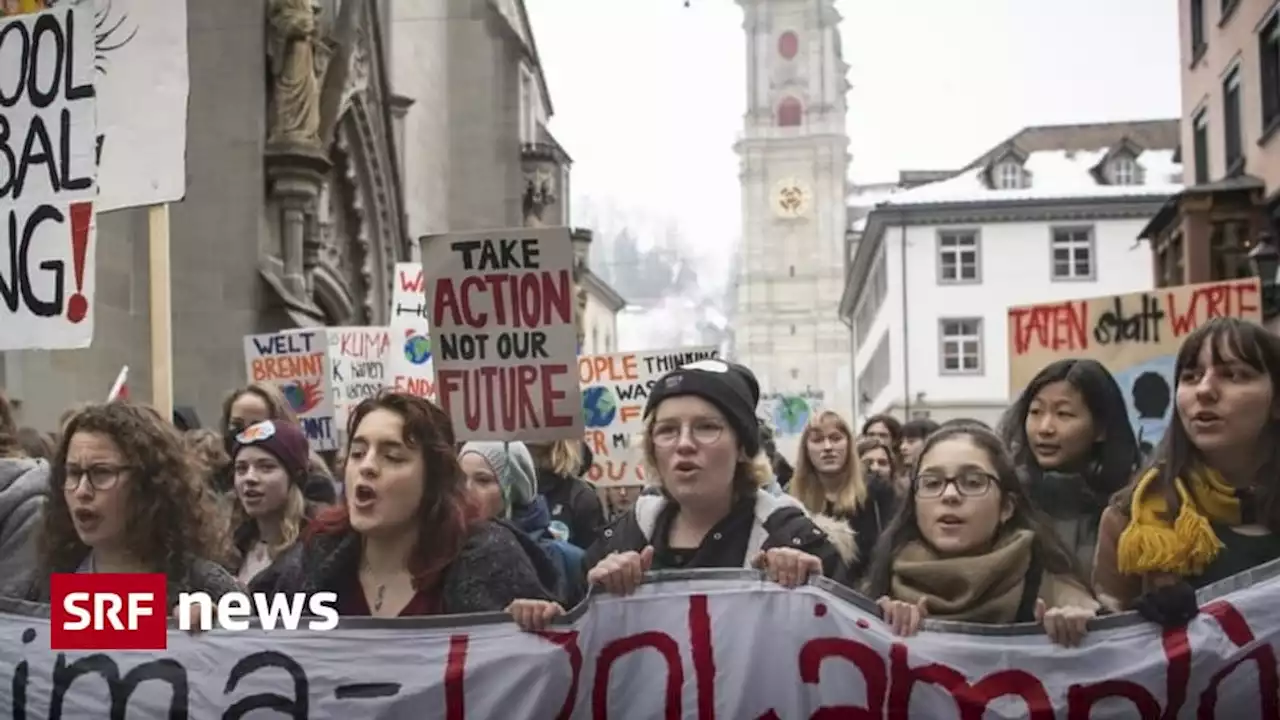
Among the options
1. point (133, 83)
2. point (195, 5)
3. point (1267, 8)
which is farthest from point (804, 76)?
point (133, 83)

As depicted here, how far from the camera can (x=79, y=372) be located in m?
11.6

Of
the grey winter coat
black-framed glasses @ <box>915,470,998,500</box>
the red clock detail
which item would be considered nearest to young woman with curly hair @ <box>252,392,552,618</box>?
the grey winter coat

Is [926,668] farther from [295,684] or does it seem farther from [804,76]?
[804,76]

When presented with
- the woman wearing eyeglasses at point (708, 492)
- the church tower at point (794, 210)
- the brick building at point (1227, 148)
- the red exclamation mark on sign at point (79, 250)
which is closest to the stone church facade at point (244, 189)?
the red exclamation mark on sign at point (79, 250)

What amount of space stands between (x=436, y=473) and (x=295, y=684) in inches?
24.2

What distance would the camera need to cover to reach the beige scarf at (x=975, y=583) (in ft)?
13.3

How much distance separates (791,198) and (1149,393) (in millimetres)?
112222

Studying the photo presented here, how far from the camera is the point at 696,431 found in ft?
14.4

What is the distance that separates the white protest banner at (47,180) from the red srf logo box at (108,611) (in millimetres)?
1065

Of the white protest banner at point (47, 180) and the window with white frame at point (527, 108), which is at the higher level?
the window with white frame at point (527, 108)

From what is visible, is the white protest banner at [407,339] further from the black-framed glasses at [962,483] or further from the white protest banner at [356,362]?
the black-framed glasses at [962,483]

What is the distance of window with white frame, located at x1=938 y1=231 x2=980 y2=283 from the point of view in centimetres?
5503

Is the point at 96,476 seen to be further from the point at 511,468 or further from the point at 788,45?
the point at 788,45

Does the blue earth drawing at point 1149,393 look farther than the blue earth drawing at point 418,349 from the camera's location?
No
